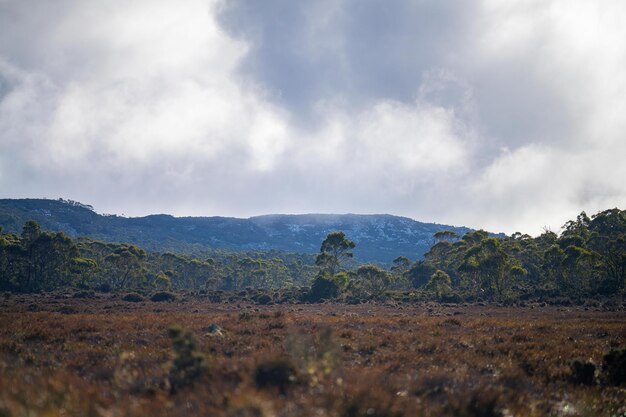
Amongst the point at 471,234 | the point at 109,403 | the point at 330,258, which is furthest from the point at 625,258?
the point at 109,403

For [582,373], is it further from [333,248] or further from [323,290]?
[333,248]

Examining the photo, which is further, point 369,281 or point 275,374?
point 369,281

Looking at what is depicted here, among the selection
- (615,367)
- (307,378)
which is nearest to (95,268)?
(307,378)

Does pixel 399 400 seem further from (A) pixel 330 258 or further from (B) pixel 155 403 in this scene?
(A) pixel 330 258

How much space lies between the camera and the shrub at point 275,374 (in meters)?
5.65

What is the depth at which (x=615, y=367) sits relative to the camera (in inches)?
327

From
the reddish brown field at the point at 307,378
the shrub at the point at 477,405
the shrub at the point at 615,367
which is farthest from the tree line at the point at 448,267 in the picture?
the shrub at the point at 477,405

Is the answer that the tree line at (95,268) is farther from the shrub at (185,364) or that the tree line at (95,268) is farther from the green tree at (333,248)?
the shrub at (185,364)

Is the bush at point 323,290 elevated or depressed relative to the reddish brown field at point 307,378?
depressed

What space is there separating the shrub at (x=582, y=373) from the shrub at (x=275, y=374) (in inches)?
256

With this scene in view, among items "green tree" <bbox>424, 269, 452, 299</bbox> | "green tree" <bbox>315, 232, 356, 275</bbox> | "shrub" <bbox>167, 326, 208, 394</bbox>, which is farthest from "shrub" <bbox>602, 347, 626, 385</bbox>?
"green tree" <bbox>315, 232, 356, 275</bbox>

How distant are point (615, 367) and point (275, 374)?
26.1ft

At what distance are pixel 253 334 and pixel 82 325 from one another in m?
7.90

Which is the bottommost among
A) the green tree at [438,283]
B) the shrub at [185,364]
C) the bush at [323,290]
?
the bush at [323,290]
